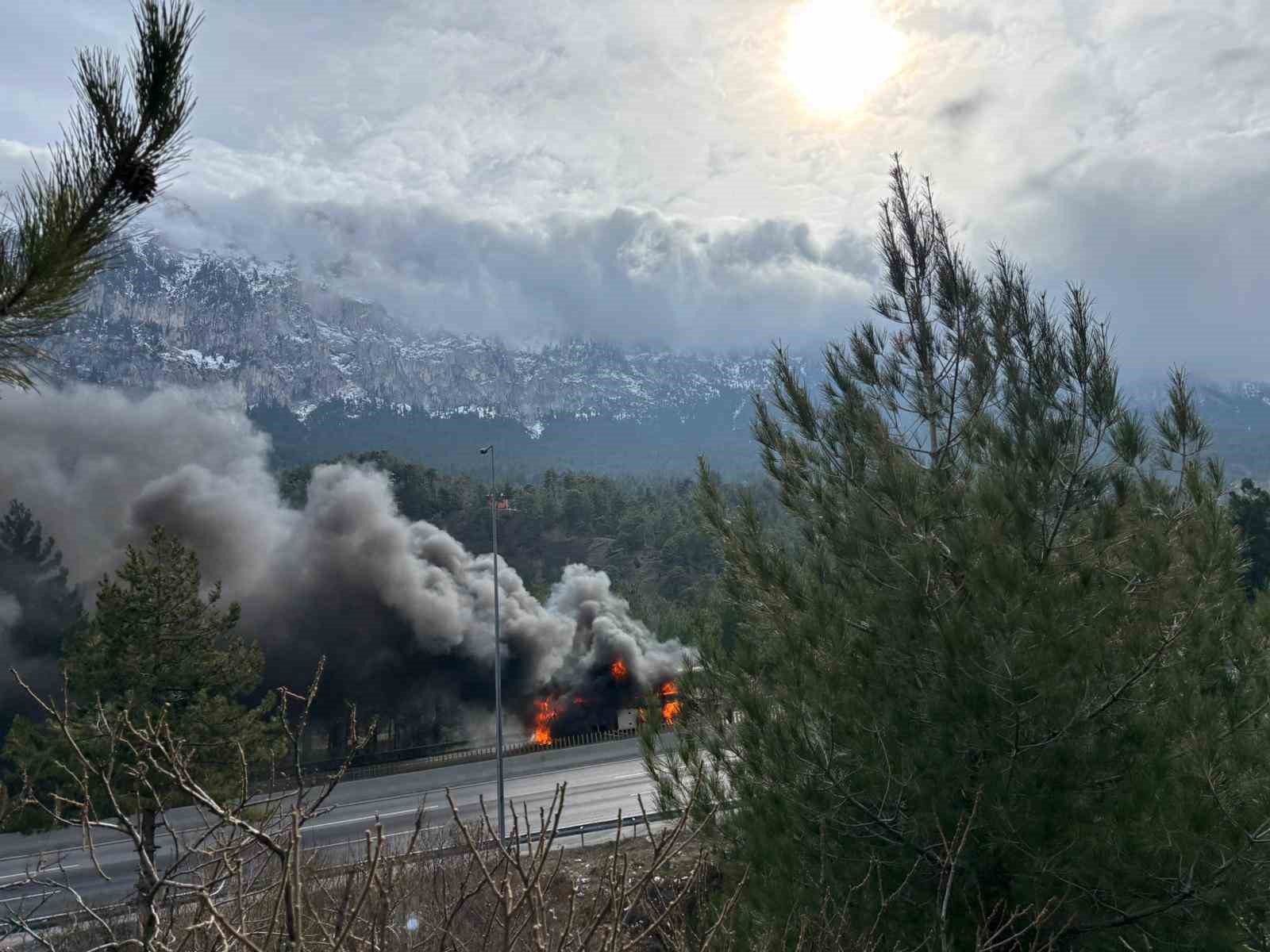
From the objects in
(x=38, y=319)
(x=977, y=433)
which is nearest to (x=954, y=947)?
(x=977, y=433)

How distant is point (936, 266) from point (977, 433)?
1639 millimetres

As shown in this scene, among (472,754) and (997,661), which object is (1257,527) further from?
(997,661)

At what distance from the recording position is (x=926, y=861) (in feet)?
19.0

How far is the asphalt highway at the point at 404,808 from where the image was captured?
1684cm

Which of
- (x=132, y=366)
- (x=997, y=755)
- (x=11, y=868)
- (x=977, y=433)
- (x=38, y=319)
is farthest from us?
(x=132, y=366)

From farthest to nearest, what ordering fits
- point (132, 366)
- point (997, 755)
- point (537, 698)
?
point (132, 366) < point (537, 698) < point (997, 755)

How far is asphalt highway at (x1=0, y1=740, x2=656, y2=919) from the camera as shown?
16.8m

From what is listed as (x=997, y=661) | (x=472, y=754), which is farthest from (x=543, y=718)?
(x=997, y=661)

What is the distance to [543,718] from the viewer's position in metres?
33.4

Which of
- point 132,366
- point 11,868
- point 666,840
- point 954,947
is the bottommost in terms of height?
point 11,868

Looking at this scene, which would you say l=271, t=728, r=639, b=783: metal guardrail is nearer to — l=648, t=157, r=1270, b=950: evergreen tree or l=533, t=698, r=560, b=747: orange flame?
l=533, t=698, r=560, b=747: orange flame

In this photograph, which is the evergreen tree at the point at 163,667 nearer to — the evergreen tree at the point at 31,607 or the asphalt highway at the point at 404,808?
the asphalt highway at the point at 404,808

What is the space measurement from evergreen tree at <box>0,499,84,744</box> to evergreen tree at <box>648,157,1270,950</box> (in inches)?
1216

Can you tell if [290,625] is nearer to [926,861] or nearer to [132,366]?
[926,861]
